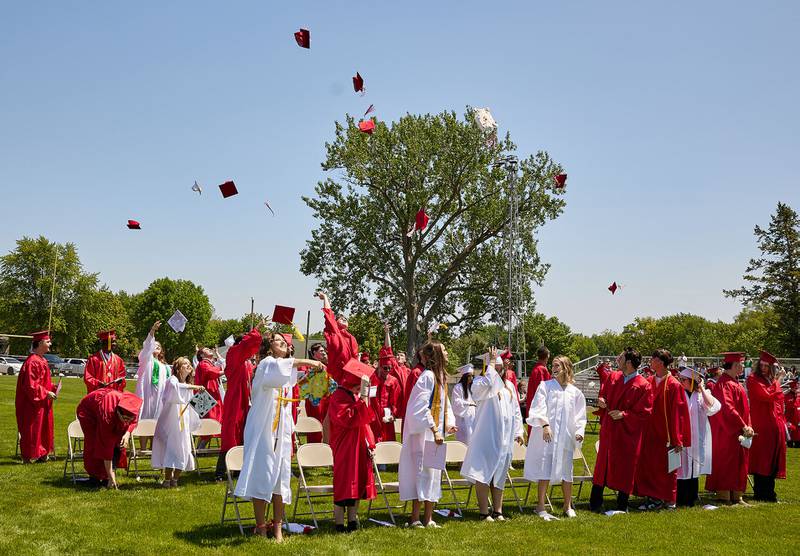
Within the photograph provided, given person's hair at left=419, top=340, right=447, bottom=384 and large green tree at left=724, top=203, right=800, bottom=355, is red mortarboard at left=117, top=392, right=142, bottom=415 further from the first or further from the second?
large green tree at left=724, top=203, right=800, bottom=355

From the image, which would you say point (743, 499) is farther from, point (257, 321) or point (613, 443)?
point (257, 321)

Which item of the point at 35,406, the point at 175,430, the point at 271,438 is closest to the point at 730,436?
the point at 271,438

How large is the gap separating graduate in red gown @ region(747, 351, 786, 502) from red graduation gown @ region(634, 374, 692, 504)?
72.3 inches

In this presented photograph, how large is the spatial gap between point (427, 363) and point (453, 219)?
29178 millimetres

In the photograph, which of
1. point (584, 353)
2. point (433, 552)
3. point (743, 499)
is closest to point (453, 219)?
point (743, 499)

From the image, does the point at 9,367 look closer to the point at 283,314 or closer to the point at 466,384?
the point at 283,314

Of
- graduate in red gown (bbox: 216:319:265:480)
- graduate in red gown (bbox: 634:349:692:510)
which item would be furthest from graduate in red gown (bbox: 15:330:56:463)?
graduate in red gown (bbox: 634:349:692:510)

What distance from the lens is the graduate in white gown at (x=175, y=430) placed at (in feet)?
32.0

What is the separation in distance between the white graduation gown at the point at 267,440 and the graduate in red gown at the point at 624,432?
4257 mm

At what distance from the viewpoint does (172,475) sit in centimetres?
976

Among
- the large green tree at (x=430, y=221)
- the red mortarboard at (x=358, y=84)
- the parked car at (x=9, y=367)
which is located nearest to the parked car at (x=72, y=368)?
the parked car at (x=9, y=367)

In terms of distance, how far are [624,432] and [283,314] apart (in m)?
4.56

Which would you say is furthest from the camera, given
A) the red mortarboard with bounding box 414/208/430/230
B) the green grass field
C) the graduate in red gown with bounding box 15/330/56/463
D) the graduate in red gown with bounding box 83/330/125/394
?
the red mortarboard with bounding box 414/208/430/230

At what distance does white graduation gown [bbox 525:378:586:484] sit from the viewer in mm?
8414
